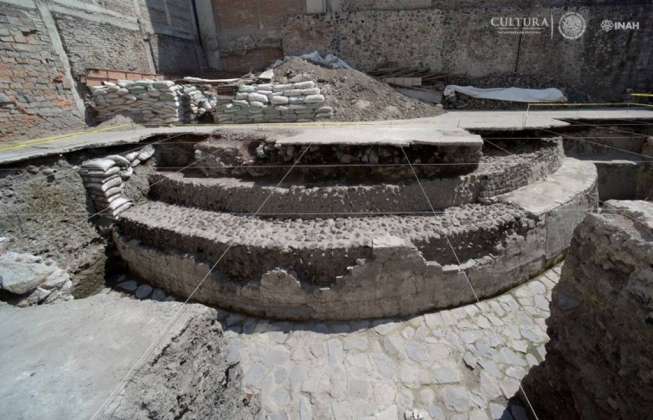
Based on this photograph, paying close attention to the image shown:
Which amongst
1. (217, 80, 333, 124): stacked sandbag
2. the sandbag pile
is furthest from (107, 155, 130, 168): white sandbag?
(217, 80, 333, 124): stacked sandbag

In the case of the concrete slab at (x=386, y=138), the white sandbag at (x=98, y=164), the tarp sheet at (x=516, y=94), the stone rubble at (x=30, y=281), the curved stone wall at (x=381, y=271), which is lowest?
the curved stone wall at (x=381, y=271)

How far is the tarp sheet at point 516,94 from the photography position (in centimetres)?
1077

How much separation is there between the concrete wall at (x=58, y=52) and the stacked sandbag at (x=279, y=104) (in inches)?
190

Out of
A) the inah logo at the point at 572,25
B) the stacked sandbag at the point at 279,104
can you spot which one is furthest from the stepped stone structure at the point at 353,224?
the inah logo at the point at 572,25

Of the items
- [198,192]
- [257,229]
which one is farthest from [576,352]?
[198,192]

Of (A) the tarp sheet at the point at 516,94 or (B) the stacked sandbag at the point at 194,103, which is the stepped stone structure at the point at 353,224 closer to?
(B) the stacked sandbag at the point at 194,103

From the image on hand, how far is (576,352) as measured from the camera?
2.44 metres

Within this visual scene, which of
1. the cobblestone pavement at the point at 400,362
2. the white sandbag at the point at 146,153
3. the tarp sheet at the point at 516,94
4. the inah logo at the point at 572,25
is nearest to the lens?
the cobblestone pavement at the point at 400,362

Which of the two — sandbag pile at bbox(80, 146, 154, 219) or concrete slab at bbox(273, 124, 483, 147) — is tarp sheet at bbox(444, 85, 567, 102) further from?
Result: sandbag pile at bbox(80, 146, 154, 219)

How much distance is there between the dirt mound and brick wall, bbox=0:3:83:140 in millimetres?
6395

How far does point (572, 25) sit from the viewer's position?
474 inches

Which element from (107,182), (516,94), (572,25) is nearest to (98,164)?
(107,182)

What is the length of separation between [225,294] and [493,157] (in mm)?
5980

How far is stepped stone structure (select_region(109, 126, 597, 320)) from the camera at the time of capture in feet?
13.1
